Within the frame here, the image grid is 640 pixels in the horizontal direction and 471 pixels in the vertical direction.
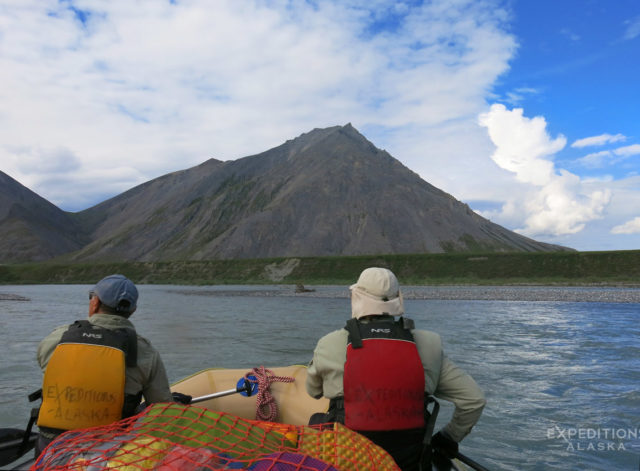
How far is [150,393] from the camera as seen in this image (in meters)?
4.61

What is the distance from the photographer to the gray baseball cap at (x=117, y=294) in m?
4.45

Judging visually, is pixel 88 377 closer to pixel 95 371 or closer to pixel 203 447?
pixel 95 371

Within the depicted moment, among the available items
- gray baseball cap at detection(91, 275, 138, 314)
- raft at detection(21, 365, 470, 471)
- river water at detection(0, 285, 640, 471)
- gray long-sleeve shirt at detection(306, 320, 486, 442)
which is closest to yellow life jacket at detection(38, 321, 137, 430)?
gray baseball cap at detection(91, 275, 138, 314)

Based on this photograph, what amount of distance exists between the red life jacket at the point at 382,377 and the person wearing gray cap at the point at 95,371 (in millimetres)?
1972

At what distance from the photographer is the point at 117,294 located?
14.6 feet

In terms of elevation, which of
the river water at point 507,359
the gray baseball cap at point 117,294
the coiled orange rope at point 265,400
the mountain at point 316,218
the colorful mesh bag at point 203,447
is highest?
the mountain at point 316,218

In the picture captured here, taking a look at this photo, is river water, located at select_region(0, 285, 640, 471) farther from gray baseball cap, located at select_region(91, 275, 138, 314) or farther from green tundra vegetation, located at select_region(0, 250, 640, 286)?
green tundra vegetation, located at select_region(0, 250, 640, 286)

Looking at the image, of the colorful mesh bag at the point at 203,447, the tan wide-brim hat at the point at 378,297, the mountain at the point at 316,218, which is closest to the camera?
the colorful mesh bag at the point at 203,447

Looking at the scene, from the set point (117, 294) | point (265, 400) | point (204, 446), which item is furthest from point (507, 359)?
point (204, 446)

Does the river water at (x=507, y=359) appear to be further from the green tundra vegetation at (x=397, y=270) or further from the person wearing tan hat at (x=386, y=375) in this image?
the green tundra vegetation at (x=397, y=270)

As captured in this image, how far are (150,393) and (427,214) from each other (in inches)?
5955

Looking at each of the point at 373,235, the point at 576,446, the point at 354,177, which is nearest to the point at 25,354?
the point at 576,446

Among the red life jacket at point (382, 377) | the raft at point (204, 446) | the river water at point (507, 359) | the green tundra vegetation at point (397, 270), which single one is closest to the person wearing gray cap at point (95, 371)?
the raft at point (204, 446)

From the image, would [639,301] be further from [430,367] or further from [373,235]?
[373,235]
